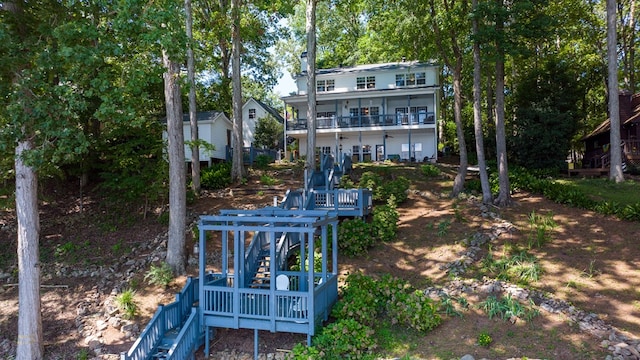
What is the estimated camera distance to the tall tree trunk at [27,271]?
31.4ft

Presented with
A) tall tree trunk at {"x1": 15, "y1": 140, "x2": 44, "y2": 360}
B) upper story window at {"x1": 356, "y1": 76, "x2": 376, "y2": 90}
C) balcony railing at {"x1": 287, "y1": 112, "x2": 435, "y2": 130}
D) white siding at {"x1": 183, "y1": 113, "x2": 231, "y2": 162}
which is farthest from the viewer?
upper story window at {"x1": 356, "y1": 76, "x2": 376, "y2": 90}

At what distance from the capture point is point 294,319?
8453 millimetres

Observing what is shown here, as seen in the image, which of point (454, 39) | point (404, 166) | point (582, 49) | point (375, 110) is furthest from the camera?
point (375, 110)

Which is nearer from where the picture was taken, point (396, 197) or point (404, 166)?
point (396, 197)

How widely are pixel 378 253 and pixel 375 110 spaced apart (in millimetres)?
19631

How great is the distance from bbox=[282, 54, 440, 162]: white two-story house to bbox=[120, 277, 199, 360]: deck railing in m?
19.8

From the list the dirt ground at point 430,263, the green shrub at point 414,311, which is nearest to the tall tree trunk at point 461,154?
the dirt ground at point 430,263

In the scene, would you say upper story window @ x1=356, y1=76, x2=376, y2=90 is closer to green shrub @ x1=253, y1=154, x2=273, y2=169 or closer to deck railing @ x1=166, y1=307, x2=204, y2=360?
green shrub @ x1=253, y1=154, x2=273, y2=169

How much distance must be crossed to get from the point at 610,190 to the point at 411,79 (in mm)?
16133

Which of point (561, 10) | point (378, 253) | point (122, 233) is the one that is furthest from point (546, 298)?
point (561, 10)

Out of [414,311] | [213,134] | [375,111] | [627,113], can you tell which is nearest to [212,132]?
[213,134]

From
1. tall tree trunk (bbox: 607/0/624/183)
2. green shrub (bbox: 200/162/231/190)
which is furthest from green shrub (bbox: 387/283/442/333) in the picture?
tall tree trunk (bbox: 607/0/624/183)

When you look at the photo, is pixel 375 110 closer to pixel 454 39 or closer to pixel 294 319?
pixel 454 39

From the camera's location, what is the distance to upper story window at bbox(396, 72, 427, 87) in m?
29.9
